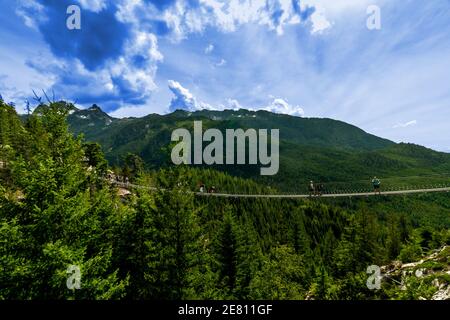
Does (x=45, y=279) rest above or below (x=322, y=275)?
above

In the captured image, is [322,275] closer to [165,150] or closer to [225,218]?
[225,218]

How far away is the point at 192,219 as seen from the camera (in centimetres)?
1922

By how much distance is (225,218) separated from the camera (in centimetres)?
3534

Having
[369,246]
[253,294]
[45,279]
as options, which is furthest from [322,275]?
[45,279]

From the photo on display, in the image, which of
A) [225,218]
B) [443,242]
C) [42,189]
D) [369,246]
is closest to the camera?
[42,189]

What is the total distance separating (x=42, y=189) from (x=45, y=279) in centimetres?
454

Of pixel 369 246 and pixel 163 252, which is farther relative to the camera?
pixel 369 246
